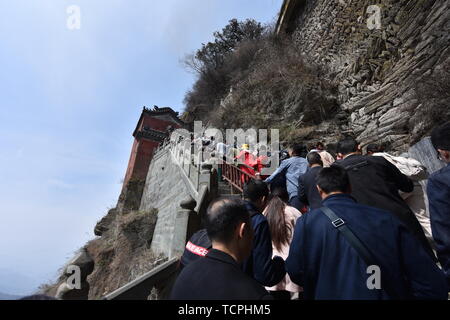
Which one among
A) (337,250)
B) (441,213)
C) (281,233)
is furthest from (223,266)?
(441,213)

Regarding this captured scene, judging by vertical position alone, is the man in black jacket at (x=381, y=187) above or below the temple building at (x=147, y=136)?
below

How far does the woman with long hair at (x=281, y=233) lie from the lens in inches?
91.4

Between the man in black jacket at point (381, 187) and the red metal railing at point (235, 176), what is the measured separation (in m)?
3.97

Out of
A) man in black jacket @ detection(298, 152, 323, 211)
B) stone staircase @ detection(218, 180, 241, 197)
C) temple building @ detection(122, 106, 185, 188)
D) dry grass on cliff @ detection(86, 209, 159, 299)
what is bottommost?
dry grass on cliff @ detection(86, 209, 159, 299)

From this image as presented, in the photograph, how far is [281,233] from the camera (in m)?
2.46

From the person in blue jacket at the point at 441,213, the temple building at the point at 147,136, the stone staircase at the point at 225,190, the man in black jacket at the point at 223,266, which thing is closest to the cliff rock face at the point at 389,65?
the person in blue jacket at the point at 441,213

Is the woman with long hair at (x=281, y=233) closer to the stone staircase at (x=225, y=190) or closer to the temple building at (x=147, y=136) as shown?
the stone staircase at (x=225, y=190)

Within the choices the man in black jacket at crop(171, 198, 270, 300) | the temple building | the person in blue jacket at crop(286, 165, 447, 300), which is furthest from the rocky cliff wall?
the temple building

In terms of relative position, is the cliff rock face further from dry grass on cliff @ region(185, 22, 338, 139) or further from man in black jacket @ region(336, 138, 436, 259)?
man in black jacket @ region(336, 138, 436, 259)

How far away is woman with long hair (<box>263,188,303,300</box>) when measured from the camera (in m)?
2.32

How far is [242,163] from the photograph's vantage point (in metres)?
7.06

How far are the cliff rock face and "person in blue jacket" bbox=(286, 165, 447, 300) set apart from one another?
15.3ft

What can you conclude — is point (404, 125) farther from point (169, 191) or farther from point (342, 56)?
point (169, 191)

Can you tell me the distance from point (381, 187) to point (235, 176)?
537 cm
